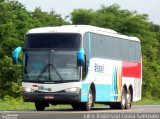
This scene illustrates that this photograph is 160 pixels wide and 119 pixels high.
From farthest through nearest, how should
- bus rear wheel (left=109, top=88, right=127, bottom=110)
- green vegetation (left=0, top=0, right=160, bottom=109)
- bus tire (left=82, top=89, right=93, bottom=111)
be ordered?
green vegetation (left=0, top=0, right=160, bottom=109), bus rear wheel (left=109, top=88, right=127, bottom=110), bus tire (left=82, top=89, right=93, bottom=111)

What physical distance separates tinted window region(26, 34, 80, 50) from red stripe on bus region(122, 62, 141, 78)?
5976 mm

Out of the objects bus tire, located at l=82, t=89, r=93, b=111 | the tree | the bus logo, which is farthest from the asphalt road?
the tree

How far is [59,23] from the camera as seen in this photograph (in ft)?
266

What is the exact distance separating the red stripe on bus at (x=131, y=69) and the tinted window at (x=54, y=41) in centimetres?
598

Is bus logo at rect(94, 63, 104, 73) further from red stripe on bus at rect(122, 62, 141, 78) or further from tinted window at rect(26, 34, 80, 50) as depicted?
red stripe on bus at rect(122, 62, 141, 78)

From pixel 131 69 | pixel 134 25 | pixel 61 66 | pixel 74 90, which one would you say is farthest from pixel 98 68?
pixel 134 25

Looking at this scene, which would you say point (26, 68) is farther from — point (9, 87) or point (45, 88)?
point (9, 87)

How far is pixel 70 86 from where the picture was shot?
94.0ft

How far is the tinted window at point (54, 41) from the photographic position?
28.8 meters

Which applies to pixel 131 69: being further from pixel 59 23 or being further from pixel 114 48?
pixel 59 23

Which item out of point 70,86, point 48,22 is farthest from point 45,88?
point 48,22

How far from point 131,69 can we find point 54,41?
780 cm

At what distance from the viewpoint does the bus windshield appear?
28578 mm

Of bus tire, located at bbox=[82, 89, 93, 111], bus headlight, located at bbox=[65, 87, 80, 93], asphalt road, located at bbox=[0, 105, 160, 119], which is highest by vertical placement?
bus headlight, located at bbox=[65, 87, 80, 93]
